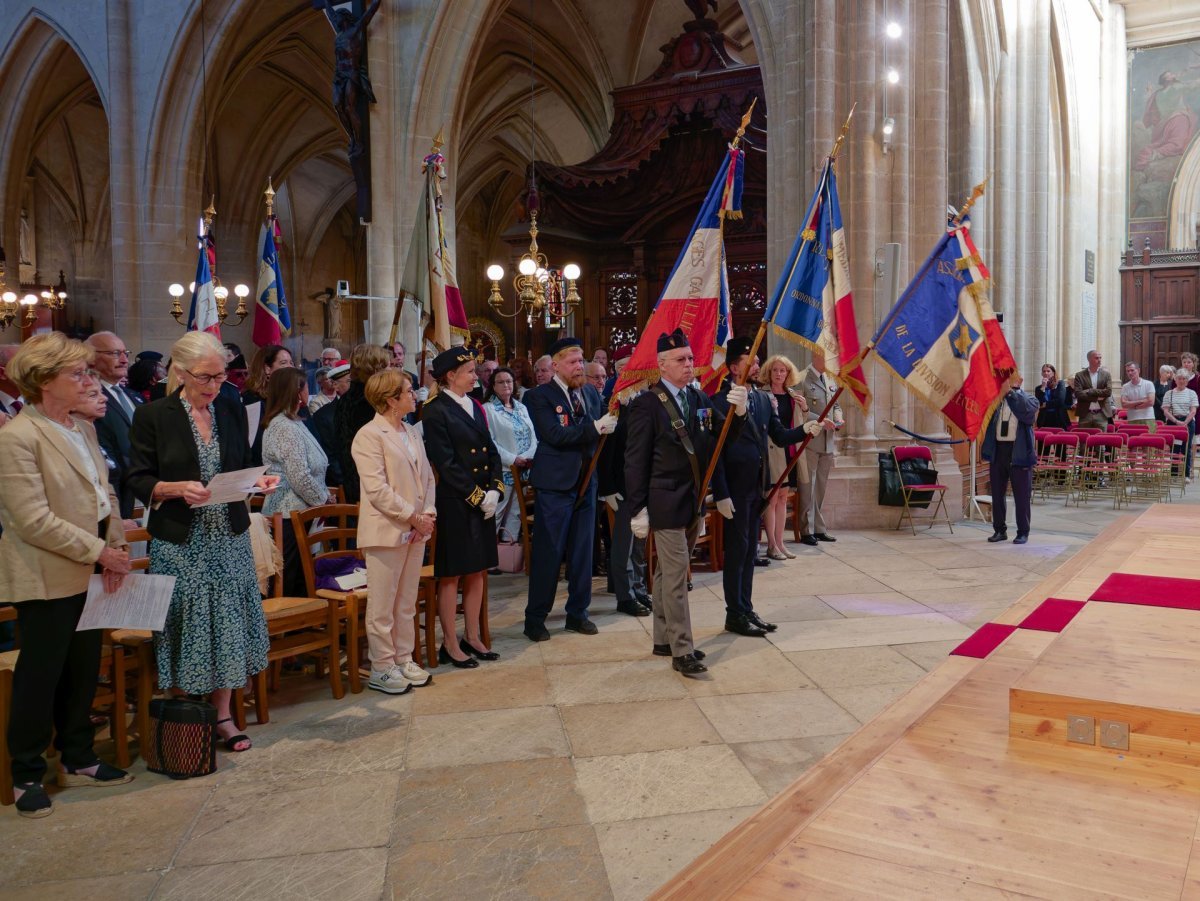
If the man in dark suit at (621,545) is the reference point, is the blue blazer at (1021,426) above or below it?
above

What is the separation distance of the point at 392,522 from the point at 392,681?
81 centimetres

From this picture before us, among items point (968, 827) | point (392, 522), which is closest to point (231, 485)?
point (392, 522)

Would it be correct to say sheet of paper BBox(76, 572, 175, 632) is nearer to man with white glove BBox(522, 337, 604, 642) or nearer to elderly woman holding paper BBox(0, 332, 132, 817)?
elderly woman holding paper BBox(0, 332, 132, 817)

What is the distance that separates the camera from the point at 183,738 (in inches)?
141

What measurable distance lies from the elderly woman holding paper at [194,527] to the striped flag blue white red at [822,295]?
368 centimetres

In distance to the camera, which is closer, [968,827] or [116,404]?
[968,827]

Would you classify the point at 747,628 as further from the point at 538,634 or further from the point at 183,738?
the point at 183,738

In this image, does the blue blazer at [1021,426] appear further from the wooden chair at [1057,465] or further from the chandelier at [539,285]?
the chandelier at [539,285]

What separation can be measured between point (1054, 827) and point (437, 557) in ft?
11.5

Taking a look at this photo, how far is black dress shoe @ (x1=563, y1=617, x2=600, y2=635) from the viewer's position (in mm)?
5660

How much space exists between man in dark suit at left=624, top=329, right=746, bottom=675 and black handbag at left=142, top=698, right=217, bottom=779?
7.06 feet

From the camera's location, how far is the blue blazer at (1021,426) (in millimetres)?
8523

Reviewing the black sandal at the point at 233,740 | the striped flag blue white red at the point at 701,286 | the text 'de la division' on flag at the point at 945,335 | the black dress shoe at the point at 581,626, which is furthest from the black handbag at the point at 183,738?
the text 'de la division' on flag at the point at 945,335

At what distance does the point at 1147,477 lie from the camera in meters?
12.3
